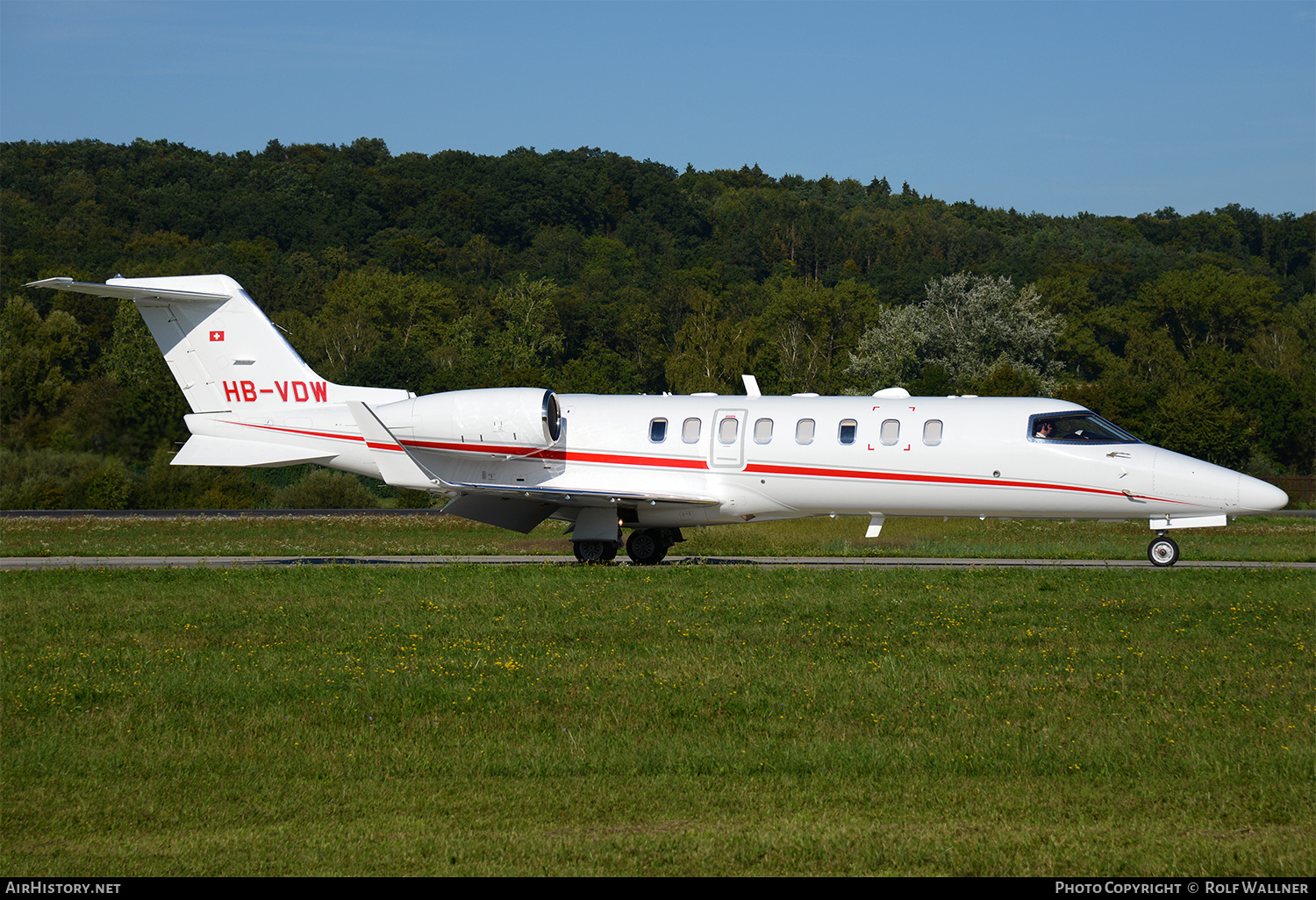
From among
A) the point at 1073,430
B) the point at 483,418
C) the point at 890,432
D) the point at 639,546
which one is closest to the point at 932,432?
Result: the point at 890,432

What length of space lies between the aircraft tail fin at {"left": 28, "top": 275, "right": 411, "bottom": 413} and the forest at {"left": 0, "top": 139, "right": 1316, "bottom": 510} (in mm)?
6885

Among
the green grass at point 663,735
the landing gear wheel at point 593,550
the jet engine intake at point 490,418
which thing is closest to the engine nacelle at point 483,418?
A: the jet engine intake at point 490,418

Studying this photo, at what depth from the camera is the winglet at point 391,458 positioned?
21.5m

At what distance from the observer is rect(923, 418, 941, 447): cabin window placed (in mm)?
20328

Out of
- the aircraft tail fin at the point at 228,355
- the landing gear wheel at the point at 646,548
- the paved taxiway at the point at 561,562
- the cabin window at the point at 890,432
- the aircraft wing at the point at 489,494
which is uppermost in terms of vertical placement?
the aircraft tail fin at the point at 228,355

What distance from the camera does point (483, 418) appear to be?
21297 mm

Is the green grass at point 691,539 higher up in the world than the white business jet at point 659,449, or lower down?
lower down

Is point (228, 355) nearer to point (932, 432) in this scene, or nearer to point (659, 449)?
point (659, 449)

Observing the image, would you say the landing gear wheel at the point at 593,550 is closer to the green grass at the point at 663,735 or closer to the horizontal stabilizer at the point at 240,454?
the horizontal stabilizer at the point at 240,454

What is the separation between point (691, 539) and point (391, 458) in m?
8.45

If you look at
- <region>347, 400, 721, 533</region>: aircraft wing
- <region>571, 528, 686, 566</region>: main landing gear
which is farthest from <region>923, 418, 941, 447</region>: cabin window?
<region>571, 528, 686, 566</region>: main landing gear

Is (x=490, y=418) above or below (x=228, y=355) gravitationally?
below

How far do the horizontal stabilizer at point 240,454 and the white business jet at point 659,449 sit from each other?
0.04m
